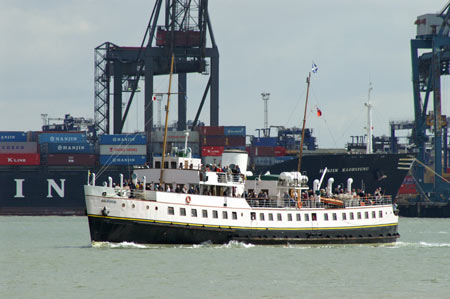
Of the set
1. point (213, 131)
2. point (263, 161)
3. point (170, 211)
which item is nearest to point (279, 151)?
point (263, 161)

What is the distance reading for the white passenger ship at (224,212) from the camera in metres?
51.3

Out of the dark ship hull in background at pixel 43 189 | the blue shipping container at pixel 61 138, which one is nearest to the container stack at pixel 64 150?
the blue shipping container at pixel 61 138

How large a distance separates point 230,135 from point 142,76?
55.3 ft

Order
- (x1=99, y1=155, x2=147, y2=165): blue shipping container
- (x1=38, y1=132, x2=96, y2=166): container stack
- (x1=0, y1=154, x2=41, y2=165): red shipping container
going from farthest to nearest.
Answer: (x1=0, y1=154, x2=41, y2=165): red shipping container
(x1=99, y1=155, x2=147, y2=165): blue shipping container
(x1=38, y1=132, x2=96, y2=166): container stack

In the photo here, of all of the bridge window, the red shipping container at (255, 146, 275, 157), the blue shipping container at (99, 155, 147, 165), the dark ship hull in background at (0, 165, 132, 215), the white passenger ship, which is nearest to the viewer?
the white passenger ship

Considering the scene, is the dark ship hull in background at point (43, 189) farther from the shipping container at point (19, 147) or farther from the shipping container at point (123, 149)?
the shipping container at point (123, 149)

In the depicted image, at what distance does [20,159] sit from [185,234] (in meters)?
64.3

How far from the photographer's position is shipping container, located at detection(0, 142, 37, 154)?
114 metres

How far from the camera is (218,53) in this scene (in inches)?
4481

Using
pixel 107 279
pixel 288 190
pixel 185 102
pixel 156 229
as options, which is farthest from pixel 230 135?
pixel 107 279

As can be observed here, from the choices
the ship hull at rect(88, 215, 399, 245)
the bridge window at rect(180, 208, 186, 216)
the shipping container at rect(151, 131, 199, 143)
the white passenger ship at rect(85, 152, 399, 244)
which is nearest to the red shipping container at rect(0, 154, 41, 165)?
the shipping container at rect(151, 131, 199, 143)

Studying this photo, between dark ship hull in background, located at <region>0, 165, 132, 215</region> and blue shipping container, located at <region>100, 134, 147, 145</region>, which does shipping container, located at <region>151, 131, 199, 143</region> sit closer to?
blue shipping container, located at <region>100, 134, 147, 145</region>

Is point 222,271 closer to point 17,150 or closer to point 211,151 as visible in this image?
point 211,151

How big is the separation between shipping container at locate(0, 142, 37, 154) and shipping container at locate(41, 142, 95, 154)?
1725mm
